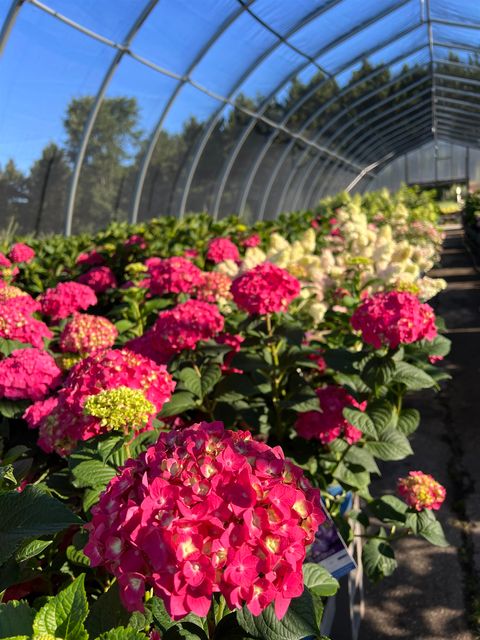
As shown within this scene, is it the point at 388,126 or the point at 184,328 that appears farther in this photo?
the point at 388,126

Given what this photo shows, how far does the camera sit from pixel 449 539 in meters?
3.29

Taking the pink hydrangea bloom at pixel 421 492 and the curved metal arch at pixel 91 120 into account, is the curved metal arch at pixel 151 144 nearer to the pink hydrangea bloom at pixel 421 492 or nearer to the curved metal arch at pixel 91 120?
the curved metal arch at pixel 91 120

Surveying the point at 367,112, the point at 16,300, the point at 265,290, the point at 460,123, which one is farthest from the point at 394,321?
the point at 460,123

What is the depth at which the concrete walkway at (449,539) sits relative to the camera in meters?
2.70

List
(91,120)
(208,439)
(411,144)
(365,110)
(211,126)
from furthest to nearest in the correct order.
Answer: (411,144), (365,110), (211,126), (91,120), (208,439)

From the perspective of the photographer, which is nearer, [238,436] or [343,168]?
[238,436]

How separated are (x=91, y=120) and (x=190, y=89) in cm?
253

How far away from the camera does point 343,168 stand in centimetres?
2402

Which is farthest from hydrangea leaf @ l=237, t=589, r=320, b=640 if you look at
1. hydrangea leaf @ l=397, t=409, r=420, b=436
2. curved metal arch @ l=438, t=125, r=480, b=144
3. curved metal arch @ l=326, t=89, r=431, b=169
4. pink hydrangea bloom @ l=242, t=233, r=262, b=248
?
curved metal arch @ l=438, t=125, r=480, b=144

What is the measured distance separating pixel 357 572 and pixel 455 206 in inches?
1105

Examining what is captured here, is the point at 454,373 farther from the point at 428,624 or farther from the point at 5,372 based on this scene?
the point at 5,372

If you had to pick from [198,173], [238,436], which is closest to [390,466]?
[238,436]

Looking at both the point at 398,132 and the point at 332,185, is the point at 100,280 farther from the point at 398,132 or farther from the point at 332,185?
the point at 398,132

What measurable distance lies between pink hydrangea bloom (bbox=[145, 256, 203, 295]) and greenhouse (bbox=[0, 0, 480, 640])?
17mm
